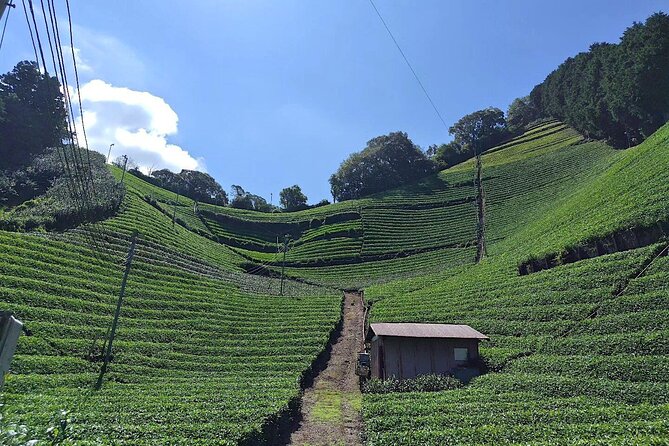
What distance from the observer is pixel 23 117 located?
234 feet

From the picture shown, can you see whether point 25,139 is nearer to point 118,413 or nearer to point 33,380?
point 33,380

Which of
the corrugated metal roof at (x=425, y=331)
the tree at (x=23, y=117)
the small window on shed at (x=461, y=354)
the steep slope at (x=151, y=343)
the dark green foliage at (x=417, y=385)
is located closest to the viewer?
the steep slope at (x=151, y=343)

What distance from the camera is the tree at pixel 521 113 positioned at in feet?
423

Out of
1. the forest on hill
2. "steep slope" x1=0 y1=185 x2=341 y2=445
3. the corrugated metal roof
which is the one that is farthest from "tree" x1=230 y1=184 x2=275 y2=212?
the corrugated metal roof

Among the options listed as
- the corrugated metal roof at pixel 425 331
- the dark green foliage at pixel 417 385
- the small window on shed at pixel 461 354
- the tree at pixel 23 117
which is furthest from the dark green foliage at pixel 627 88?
the tree at pixel 23 117

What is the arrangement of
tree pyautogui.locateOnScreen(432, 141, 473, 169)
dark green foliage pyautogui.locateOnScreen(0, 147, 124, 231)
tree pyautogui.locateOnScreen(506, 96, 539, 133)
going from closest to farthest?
dark green foliage pyautogui.locateOnScreen(0, 147, 124, 231)
tree pyautogui.locateOnScreen(432, 141, 473, 169)
tree pyautogui.locateOnScreen(506, 96, 539, 133)

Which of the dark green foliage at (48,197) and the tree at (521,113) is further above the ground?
the tree at (521,113)

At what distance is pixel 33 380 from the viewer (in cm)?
1911

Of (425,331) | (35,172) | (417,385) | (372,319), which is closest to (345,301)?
(372,319)

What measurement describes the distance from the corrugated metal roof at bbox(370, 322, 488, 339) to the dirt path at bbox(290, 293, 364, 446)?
352 centimetres

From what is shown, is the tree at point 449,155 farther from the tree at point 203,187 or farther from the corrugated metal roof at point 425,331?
the corrugated metal roof at point 425,331

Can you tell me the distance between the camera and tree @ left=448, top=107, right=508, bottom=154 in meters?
120

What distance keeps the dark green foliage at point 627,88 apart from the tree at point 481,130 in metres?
28.6

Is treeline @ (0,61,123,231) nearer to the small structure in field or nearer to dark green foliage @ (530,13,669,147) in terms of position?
the small structure in field
